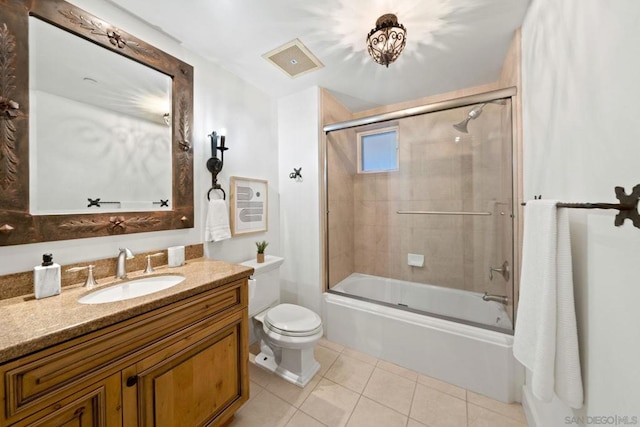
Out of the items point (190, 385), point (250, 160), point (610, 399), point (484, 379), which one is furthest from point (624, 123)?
point (250, 160)

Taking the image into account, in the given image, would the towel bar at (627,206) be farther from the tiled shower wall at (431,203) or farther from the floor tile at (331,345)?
the floor tile at (331,345)

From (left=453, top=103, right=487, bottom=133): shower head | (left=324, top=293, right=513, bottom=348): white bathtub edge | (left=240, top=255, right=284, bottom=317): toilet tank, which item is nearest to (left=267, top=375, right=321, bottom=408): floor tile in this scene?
(left=240, top=255, right=284, bottom=317): toilet tank

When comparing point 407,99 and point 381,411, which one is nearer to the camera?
point 381,411

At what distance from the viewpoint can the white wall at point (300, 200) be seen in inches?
88.2

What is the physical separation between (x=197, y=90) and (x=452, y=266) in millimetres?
2677

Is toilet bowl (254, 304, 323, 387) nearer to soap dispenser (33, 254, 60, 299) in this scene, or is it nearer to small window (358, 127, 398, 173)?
soap dispenser (33, 254, 60, 299)

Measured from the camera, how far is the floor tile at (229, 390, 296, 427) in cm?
134

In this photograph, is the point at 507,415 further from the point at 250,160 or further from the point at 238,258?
the point at 250,160

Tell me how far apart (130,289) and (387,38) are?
1.92 metres

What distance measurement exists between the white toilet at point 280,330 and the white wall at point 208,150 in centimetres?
34

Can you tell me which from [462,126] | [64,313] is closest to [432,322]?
[462,126]

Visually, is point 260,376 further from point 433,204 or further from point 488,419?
point 433,204

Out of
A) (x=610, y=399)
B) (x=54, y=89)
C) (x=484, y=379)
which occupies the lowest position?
(x=484, y=379)

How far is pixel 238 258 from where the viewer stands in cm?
195
